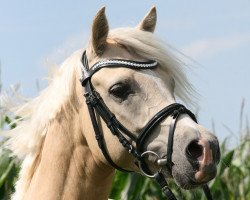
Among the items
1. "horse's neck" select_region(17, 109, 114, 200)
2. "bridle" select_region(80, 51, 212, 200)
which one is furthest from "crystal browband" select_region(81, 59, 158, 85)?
"horse's neck" select_region(17, 109, 114, 200)

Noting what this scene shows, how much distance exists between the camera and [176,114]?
3.57m

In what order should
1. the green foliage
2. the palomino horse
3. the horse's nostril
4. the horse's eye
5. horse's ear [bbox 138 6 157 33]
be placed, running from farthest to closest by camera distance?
the green foliage
horse's ear [bbox 138 6 157 33]
the horse's eye
the palomino horse
the horse's nostril

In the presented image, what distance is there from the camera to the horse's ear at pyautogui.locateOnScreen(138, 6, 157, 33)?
4.29m

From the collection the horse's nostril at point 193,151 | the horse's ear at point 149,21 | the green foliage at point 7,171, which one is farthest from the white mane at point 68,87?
the green foliage at point 7,171

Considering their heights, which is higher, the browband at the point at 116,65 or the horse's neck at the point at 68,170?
the browband at the point at 116,65

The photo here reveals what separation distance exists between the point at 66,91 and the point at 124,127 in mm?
425

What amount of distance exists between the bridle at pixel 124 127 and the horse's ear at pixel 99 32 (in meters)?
0.10

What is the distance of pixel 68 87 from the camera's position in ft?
12.9

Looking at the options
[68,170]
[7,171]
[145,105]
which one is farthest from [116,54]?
[7,171]

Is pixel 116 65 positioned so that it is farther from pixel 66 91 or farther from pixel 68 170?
pixel 68 170

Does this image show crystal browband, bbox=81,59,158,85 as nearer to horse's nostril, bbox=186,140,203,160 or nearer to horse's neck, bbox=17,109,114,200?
horse's neck, bbox=17,109,114,200

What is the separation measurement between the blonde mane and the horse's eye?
27cm

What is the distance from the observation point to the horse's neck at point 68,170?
383 centimetres

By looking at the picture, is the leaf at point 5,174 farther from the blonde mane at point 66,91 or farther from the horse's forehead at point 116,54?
the horse's forehead at point 116,54
